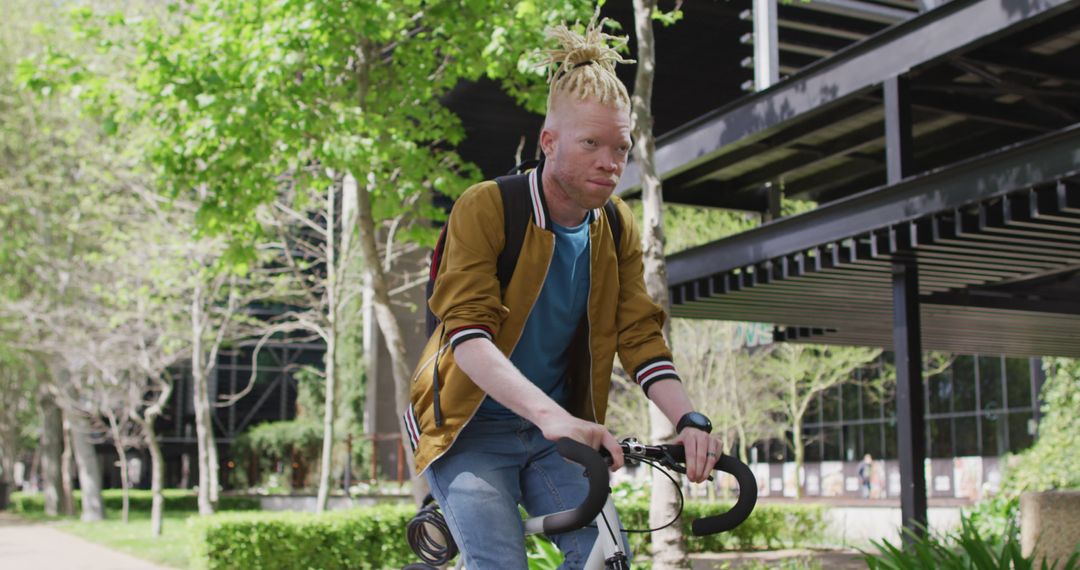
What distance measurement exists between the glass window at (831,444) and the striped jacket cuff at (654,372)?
122 feet

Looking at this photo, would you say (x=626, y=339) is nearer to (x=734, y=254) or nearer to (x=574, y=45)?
A: (x=574, y=45)

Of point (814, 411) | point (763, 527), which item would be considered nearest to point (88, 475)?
point (763, 527)

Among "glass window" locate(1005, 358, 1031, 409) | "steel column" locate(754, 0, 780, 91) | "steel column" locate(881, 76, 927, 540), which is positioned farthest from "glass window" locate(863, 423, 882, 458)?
"steel column" locate(881, 76, 927, 540)

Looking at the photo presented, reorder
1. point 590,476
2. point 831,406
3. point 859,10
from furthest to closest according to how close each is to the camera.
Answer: point 831,406, point 859,10, point 590,476

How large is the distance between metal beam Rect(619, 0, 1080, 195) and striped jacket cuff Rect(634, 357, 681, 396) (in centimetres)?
713

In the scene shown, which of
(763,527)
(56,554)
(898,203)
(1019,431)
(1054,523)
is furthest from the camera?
(1019,431)

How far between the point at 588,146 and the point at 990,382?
32.9 metres

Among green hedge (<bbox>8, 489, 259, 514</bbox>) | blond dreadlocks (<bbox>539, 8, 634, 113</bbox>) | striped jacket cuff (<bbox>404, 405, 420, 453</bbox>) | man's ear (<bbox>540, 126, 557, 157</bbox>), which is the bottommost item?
green hedge (<bbox>8, 489, 259, 514</bbox>)

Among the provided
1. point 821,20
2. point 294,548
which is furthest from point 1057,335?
point 294,548

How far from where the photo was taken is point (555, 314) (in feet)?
9.62

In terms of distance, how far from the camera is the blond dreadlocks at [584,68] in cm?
274

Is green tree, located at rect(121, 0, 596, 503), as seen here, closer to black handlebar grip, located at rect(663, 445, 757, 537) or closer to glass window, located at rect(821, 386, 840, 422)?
black handlebar grip, located at rect(663, 445, 757, 537)

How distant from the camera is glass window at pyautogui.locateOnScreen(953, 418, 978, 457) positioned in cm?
3375

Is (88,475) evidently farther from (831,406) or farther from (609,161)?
(609,161)
